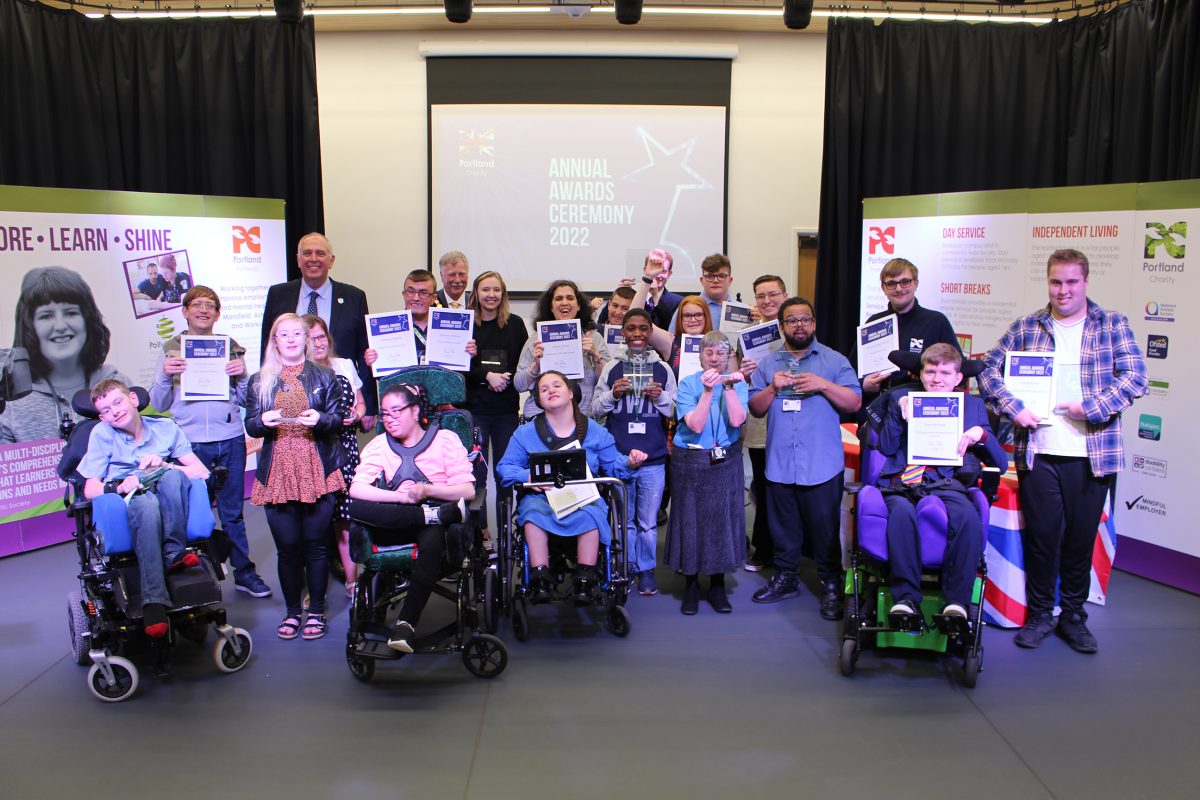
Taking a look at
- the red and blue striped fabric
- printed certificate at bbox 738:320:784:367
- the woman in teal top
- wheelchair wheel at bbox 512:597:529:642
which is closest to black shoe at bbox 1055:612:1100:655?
the red and blue striped fabric

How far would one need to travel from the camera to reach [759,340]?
454cm

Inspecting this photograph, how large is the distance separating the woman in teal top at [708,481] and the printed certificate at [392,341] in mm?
1387

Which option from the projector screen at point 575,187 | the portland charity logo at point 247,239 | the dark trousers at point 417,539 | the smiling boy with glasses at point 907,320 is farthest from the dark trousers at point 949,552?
the projector screen at point 575,187

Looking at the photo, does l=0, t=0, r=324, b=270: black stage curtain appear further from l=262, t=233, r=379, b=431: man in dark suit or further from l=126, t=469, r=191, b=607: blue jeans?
l=126, t=469, r=191, b=607: blue jeans

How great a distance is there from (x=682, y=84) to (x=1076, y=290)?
4872 millimetres

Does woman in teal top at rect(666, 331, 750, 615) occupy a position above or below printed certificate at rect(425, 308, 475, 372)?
below

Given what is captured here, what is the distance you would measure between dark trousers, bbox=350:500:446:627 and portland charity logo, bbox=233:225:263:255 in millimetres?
3280

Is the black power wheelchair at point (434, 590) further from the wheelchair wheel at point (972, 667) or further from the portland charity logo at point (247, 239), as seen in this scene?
the portland charity logo at point (247, 239)

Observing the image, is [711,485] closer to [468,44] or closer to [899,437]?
[899,437]

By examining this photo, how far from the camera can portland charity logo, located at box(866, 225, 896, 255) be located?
6203 millimetres

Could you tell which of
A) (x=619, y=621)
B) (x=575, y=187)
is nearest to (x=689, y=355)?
(x=619, y=621)

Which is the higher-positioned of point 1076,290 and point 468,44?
point 468,44

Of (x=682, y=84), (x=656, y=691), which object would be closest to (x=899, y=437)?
(x=656, y=691)

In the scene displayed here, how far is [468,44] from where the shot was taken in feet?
25.5
